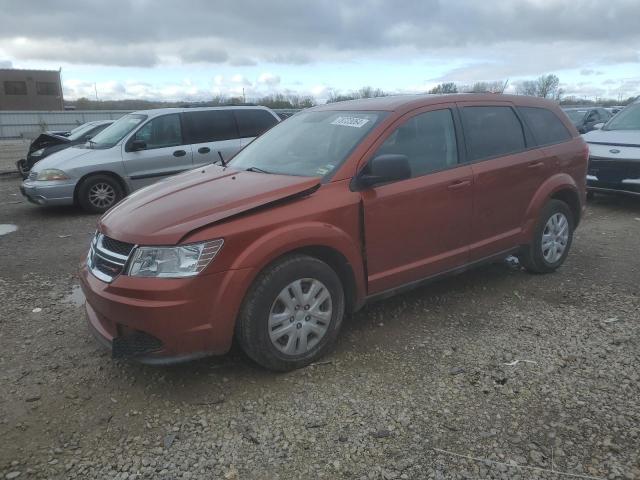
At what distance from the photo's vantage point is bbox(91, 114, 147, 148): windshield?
8.80 m

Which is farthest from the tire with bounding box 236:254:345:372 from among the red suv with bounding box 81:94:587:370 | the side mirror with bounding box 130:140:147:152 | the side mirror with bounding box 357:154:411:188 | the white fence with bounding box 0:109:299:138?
the white fence with bounding box 0:109:299:138

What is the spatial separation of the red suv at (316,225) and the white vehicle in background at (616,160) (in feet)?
12.1

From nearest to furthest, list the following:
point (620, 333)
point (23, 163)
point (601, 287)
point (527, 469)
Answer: point (527, 469)
point (620, 333)
point (601, 287)
point (23, 163)

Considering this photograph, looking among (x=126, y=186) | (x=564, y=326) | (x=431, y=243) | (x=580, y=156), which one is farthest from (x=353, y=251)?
(x=126, y=186)

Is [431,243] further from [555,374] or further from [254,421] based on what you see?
[254,421]

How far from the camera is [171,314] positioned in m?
2.89

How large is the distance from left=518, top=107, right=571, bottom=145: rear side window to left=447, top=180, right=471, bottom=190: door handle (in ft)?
4.07

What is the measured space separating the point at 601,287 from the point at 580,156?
1364 millimetres

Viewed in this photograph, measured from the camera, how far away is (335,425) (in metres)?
2.85

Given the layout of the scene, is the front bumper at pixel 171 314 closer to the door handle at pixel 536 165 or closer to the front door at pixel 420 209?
the front door at pixel 420 209

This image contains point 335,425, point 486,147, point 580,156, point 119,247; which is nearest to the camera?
point 335,425

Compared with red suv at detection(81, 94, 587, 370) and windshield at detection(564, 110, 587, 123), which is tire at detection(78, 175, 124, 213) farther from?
windshield at detection(564, 110, 587, 123)

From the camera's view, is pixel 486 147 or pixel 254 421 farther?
pixel 486 147

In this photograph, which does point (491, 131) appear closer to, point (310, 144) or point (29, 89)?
point (310, 144)
